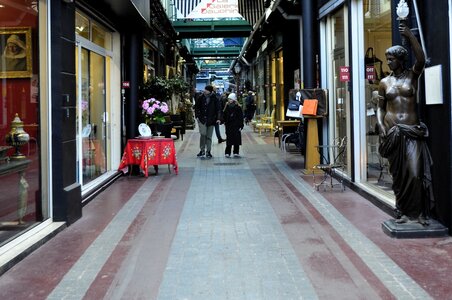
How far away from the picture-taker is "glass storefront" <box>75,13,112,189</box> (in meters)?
7.90

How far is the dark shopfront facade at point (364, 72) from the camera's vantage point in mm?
5281

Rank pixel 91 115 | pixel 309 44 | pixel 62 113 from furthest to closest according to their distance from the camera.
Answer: pixel 309 44 → pixel 91 115 → pixel 62 113

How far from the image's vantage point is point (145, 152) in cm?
975

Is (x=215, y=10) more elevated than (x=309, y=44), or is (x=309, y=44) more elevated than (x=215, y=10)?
(x=215, y=10)

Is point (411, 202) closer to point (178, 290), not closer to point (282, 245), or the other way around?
point (282, 245)

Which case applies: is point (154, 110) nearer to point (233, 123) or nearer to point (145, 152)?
Result: point (145, 152)

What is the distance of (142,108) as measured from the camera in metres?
10.5

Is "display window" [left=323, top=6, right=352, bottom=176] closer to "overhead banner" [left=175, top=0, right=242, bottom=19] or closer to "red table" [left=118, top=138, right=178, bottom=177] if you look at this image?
"red table" [left=118, top=138, right=178, bottom=177]

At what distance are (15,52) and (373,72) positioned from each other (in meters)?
4.97

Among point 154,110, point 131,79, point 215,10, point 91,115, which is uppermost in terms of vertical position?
point 215,10

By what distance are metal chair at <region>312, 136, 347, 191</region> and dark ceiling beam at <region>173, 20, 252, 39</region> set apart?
11634 mm

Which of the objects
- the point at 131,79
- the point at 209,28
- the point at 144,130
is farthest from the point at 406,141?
the point at 209,28

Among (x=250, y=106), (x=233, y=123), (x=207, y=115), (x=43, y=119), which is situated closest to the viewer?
(x=43, y=119)

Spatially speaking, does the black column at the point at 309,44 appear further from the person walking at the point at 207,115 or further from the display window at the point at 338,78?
the person walking at the point at 207,115
